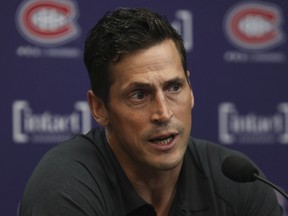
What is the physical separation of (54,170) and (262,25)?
1668mm

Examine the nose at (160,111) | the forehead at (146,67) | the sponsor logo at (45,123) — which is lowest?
the sponsor logo at (45,123)

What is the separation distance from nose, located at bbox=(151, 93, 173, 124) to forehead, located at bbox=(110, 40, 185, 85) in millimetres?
47

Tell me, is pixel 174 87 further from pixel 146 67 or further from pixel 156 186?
pixel 156 186

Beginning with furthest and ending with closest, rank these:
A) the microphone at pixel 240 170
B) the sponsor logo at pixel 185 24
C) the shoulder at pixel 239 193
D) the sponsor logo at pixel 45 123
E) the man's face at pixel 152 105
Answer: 1. the sponsor logo at pixel 185 24
2. the sponsor logo at pixel 45 123
3. the shoulder at pixel 239 193
4. the man's face at pixel 152 105
5. the microphone at pixel 240 170

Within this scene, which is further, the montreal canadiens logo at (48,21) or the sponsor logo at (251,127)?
the sponsor logo at (251,127)

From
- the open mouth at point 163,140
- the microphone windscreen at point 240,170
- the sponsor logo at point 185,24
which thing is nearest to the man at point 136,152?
the open mouth at point 163,140

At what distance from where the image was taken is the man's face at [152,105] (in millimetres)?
1393

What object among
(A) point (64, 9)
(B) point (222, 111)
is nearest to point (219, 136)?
(B) point (222, 111)

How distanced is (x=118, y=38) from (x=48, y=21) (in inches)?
44.6

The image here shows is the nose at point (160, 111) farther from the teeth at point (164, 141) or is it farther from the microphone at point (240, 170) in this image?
the microphone at point (240, 170)

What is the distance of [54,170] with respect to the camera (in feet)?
4.54

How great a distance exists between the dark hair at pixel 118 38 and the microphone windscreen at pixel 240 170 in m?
0.31

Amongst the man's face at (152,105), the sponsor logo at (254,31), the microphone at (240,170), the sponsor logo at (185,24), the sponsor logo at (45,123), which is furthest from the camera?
the sponsor logo at (254,31)

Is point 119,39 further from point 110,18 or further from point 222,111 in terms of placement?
point 222,111
